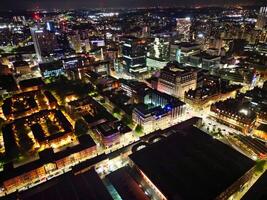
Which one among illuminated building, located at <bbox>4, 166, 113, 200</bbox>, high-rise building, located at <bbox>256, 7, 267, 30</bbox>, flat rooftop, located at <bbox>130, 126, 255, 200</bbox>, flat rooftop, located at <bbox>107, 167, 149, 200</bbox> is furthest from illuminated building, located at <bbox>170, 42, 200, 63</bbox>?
high-rise building, located at <bbox>256, 7, 267, 30</bbox>

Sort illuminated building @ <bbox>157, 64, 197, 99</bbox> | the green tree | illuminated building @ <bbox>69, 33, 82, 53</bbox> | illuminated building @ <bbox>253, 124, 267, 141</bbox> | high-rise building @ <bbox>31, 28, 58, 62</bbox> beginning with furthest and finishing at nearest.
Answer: illuminated building @ <bbox>69, 33, 82, 53</bbox> < high-rise building @ <bbox>31, 28, 58, 62</bbox> < illuminated building @ <bbox>157, 64, 197, 99</bbox> < the green tree < illuminated building @ <bbox>253, 124, 267, 141</bbox>

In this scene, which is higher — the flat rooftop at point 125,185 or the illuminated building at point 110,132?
the illuminated building at point 110,132

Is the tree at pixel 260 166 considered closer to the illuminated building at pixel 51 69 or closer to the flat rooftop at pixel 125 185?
the flat rooftop at pixel 125 185

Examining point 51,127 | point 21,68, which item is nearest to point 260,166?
point 51,127

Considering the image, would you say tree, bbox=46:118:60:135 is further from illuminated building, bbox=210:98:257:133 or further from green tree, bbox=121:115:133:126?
illuminated building, bbox=210:98:257:133

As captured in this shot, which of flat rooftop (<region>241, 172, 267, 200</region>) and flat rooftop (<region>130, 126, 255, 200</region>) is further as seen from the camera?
flat rooftop (<region>241, 172, 267, 200</region>)

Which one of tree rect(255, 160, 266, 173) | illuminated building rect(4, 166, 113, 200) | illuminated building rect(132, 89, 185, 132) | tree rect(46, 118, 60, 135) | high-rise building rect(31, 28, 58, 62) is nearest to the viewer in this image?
illuminated building rect(4, 166, 113, 200)

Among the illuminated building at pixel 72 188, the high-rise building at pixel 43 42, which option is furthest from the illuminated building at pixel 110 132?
the high-rise building at pixel 43 42
